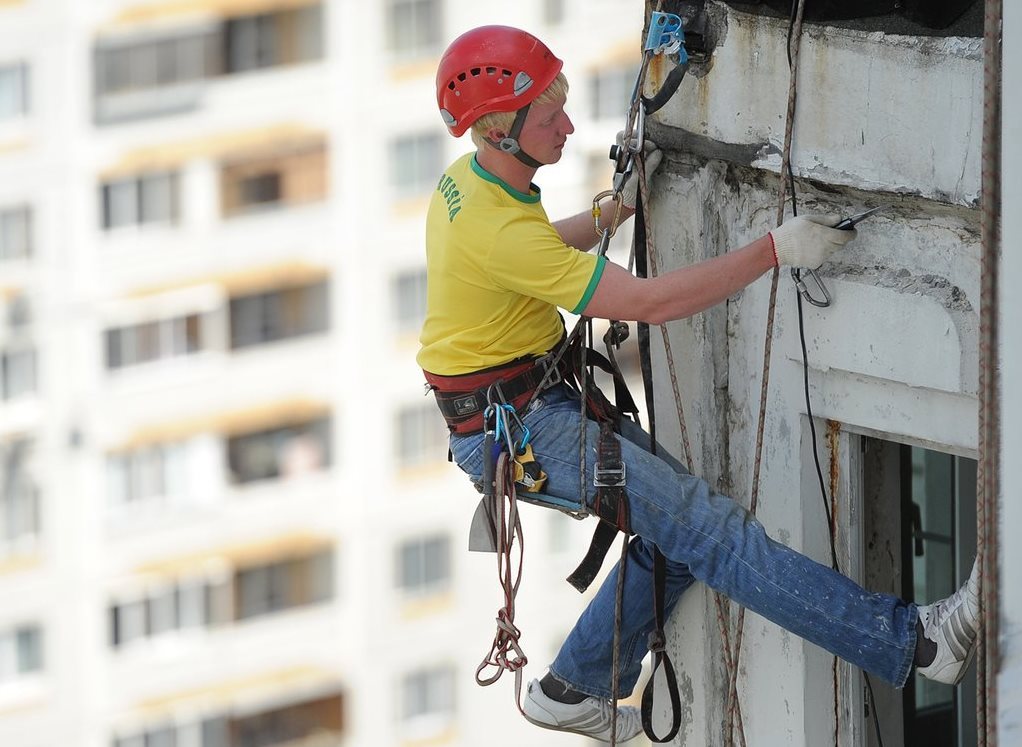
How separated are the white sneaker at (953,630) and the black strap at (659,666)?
3.17 feet

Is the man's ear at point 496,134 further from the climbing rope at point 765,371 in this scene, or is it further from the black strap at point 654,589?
the climbing rope at point 765,371

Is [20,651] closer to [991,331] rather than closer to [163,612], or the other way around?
[163,612]

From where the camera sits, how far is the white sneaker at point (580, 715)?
6.56 metres

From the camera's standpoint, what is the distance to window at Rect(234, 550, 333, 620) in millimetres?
32281

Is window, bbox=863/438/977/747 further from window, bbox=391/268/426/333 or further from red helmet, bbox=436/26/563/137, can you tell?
window, bbox=391/268/426/333

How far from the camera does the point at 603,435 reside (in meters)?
5.70

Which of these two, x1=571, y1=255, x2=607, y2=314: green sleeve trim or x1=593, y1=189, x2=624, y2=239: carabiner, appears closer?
x1=571, y1=255, x2=607, y2=314: green sleeve trim

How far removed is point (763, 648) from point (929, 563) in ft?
3.00

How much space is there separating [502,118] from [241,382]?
26058 millimetres

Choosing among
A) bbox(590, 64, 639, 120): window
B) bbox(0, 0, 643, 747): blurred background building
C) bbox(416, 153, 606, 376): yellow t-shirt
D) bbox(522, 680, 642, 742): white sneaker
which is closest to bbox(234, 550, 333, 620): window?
bbox(0, 0, 643, 747): blurred background building

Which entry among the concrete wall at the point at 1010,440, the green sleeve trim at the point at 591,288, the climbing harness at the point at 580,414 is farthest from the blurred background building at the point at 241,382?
the concrete wall at the point at 1010,440

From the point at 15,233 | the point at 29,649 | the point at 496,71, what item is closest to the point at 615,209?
the point at 496,71

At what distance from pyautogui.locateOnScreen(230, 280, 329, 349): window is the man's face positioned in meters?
25.8

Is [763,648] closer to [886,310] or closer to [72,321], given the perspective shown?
[886,310]
